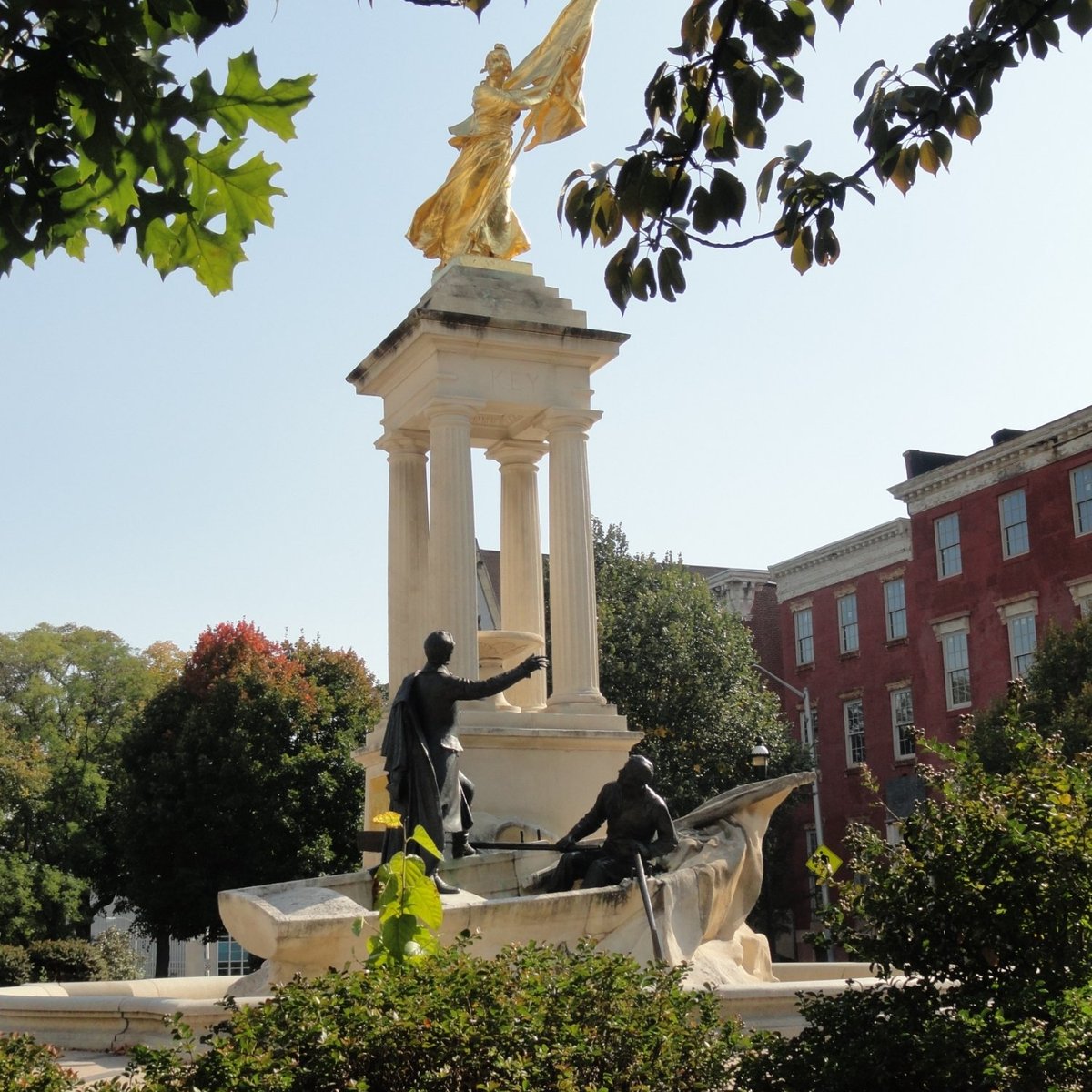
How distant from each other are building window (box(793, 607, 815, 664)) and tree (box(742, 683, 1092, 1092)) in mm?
44685

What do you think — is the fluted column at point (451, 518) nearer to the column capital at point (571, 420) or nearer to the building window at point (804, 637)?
the column capital at point (571, 420)

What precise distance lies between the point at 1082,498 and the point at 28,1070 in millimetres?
37701

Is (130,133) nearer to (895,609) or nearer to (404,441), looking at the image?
(404,441)

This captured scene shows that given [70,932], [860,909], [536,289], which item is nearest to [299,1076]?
[860,909]

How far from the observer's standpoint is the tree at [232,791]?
1551 inches

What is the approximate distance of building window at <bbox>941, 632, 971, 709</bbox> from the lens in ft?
145

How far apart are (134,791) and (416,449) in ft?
76.1

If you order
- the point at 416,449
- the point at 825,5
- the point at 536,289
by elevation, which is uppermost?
the point at 536,289

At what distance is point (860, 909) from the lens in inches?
301

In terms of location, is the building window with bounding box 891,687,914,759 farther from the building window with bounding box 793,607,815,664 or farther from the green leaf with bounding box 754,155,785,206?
the green leaf with bounding box 754,155,785,206

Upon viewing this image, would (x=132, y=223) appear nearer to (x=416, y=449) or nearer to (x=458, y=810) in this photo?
(x=458, y=810)

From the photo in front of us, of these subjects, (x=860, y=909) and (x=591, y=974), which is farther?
(x=860, y=909)

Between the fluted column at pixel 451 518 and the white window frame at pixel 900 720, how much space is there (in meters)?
30.4

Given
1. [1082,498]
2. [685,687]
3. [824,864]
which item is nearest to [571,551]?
[824,864]
